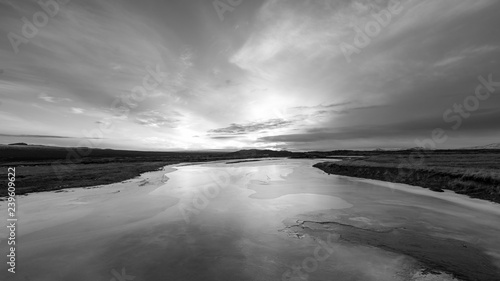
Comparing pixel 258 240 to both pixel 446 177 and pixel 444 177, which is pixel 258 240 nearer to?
pixel 446 177

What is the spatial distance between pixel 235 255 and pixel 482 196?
59.6 ft

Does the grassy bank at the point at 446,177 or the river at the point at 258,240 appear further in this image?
the grassy bank at the point at 446,177

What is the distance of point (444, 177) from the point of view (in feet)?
67.4

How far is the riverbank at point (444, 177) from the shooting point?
15.8m

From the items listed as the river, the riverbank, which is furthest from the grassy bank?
the river

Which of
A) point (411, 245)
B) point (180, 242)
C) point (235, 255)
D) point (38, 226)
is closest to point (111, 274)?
point (180, 242)

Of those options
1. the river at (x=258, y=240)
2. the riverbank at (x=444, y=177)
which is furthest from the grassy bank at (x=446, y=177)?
the river at (x=258, y=240)

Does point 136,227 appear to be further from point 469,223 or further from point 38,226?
point 469,223

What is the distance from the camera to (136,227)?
10688 millimetres

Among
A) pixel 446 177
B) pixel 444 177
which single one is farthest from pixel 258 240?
pixel 444 177

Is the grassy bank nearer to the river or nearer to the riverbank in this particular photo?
the riverbank

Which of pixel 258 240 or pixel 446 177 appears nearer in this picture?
pixel 258 240

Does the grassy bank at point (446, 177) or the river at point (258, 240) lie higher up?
the grassy bank at point (446, 177)

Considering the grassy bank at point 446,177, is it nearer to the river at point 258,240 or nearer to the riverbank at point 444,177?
the riverbank at point 444,177
